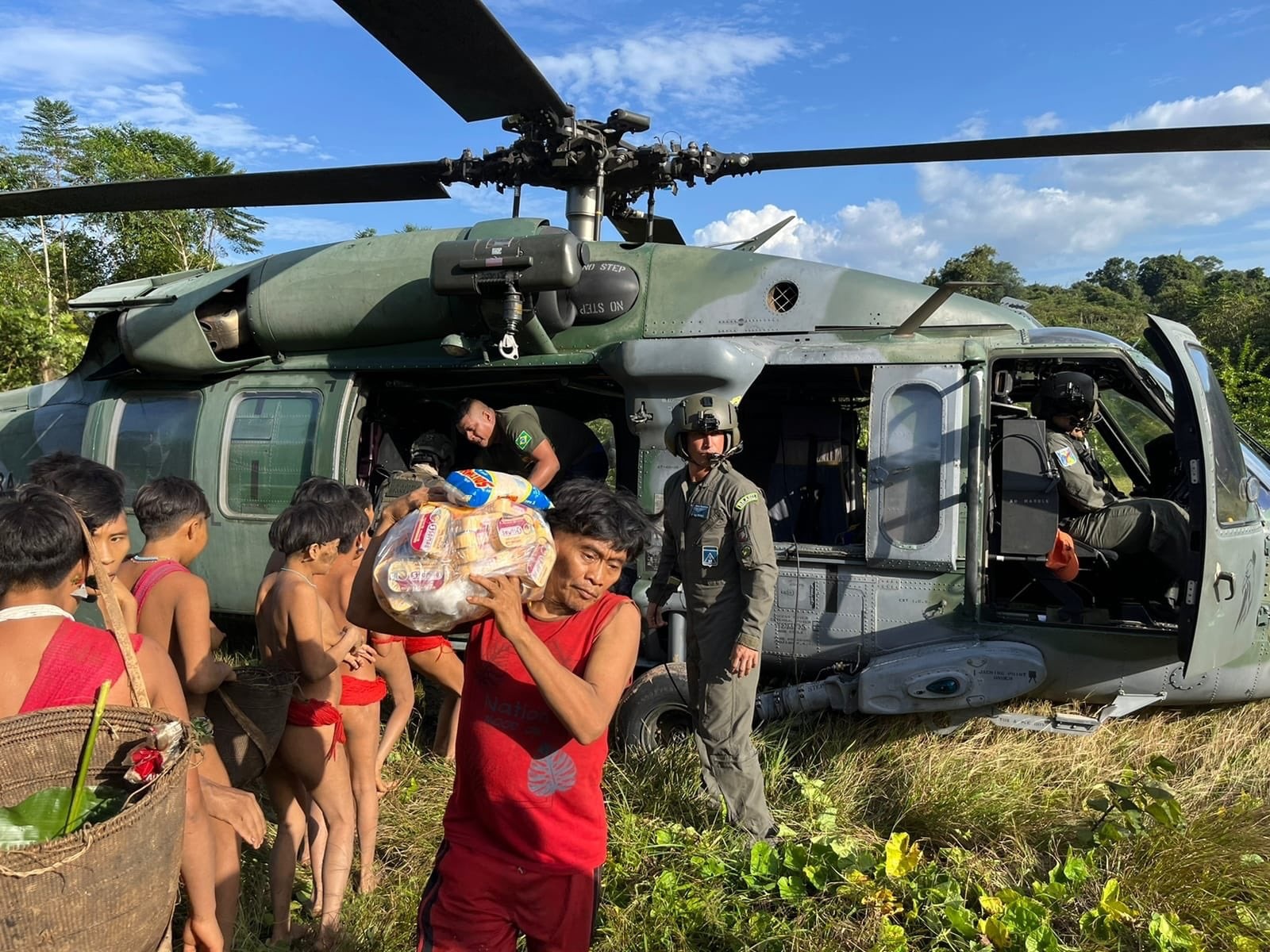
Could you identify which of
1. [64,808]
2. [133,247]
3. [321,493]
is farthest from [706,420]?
[133,247]

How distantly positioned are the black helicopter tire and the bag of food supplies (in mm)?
2770

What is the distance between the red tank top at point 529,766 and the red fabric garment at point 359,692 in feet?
3.82

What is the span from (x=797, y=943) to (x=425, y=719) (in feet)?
9.84

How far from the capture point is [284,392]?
17.7ft

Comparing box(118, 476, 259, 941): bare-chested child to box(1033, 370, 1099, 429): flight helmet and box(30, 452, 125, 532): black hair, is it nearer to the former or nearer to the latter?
box(30, 452, 125, 532): black hair

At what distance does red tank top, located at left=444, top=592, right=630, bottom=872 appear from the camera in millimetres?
1956

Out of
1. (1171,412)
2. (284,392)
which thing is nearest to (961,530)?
(1171,412)

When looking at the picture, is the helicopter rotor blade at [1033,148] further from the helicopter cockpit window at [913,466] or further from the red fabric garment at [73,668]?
the red fabric garment at [73,668]

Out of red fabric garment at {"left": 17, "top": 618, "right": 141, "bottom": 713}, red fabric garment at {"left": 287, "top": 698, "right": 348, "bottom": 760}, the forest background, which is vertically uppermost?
the forest background

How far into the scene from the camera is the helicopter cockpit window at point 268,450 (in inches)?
207

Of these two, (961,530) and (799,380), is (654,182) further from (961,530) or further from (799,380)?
(961,530)

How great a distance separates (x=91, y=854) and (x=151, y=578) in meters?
1.43

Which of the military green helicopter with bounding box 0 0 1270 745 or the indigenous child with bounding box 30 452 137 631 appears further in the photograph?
the military green helicopter with bounding box 0 0 1270 745

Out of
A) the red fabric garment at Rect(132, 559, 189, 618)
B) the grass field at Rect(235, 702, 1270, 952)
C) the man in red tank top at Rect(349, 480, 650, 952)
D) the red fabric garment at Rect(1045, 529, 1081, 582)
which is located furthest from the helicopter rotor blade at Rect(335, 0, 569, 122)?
the red fabric garment at Rect(1045, 529, 1081, 582)
